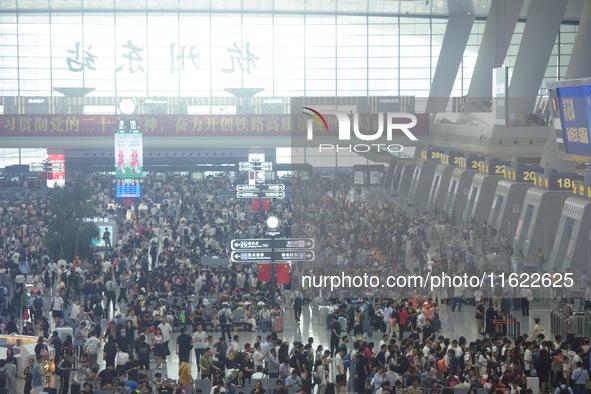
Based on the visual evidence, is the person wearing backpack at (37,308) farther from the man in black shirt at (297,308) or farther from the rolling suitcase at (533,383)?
the rolling suitcase at (533,383)

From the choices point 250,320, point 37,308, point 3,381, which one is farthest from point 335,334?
point 37,308

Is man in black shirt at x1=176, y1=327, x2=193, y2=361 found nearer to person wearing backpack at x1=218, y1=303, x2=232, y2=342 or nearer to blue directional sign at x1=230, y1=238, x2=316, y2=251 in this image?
person wearing backpack at x1=218, y1=303, x2=232, y2=342

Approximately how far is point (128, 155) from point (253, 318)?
13721 mm

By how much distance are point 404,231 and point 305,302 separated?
9.71 ft

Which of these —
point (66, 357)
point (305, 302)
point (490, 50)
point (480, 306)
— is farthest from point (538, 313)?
point (490, 50)

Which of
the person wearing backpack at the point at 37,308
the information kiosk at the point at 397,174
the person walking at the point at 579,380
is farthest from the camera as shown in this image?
the information kiosk at the point at 397,174

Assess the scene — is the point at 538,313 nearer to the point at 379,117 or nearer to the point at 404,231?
the point at 404,231

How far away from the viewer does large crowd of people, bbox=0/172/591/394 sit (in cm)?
1684

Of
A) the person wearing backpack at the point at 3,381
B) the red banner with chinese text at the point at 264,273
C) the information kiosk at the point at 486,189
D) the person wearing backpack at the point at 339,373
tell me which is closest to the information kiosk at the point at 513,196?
the information kiosk at the point at 486,189

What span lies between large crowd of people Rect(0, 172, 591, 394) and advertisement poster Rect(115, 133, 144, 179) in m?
1.92

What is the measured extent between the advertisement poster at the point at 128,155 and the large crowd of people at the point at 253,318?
6.29 feet

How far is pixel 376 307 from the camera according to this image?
23.6m

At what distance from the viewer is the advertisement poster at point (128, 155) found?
3559 cm

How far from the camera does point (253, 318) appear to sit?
23391 millimetres
